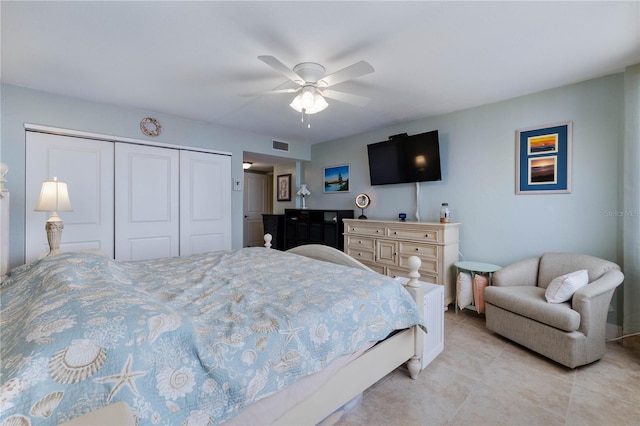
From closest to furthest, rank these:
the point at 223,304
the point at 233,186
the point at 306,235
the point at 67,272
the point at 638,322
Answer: the point at 67,272 → the point at 223,304 → the point at 638,322 → the point at 233,186 → the point at 306,235

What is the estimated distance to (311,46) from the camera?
2.04m

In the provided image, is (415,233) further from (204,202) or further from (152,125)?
(152,125)

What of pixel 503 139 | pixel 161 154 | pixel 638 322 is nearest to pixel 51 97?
pixel 161 154

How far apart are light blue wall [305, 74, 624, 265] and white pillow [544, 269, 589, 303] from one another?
67 cm

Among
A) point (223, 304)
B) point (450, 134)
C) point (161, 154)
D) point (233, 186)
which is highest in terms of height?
point (450, 134)

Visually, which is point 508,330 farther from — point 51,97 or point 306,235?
point 51,97

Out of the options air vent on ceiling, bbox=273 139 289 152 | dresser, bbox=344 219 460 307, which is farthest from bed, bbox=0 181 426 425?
air vent on ceiling, bbox=273 139 289 152

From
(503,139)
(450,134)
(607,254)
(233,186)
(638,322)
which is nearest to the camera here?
(638,322)

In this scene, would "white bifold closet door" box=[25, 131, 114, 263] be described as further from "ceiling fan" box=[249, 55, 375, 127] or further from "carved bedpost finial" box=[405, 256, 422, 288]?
"carved bedpost finial" box=[405, 256, 422, 288]

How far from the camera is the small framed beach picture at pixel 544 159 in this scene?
272cm

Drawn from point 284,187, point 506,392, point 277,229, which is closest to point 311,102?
point 506,392

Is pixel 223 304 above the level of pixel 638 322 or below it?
above

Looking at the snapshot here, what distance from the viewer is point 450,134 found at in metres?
3.55

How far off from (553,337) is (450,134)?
2.49m
